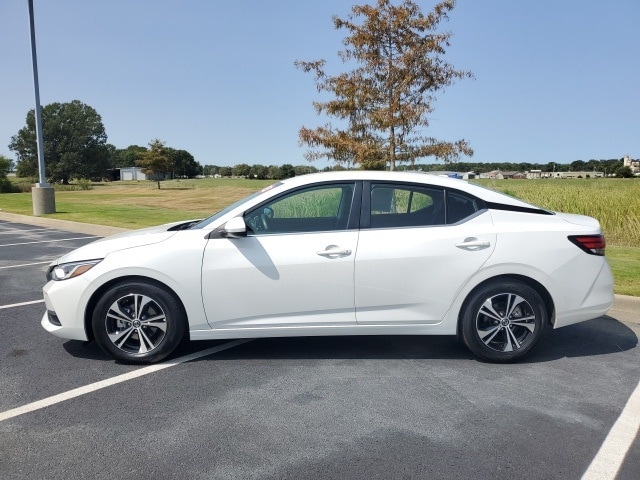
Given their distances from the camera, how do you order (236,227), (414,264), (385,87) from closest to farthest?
(236,227) < (414,264) < (385,87)

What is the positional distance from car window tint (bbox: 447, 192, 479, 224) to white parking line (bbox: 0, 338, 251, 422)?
2200 mm

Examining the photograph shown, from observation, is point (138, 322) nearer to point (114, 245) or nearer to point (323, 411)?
point (114, 245)

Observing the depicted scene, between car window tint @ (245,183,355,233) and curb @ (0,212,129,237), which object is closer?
car window tint @ (245,183,355,233)

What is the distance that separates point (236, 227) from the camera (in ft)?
13.5

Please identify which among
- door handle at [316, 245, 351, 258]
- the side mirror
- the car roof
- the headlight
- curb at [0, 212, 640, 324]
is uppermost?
the car roof

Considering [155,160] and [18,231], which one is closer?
[18,231]

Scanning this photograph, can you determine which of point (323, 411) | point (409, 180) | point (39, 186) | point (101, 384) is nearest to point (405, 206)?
point (409, 180)

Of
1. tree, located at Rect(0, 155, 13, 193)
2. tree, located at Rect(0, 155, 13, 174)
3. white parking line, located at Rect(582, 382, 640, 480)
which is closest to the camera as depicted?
white parking line, located at Rect(582, 382, 640, 480)

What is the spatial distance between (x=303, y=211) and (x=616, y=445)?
2.91 metres

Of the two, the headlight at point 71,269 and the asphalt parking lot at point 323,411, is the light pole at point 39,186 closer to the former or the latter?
the asphalt parking lot at point 323,411

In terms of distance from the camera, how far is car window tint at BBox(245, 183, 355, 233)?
14.5ft

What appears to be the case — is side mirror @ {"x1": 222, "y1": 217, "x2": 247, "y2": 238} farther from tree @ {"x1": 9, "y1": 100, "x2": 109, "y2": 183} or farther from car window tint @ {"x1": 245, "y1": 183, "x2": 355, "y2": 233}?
tree @ {"x1": 9, "y1": 100, "x2": 109, "y2": 183}

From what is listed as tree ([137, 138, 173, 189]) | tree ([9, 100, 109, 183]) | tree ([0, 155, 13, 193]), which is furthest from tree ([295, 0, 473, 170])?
tree ([9, 100, 109, 183])

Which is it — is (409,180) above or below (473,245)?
above
